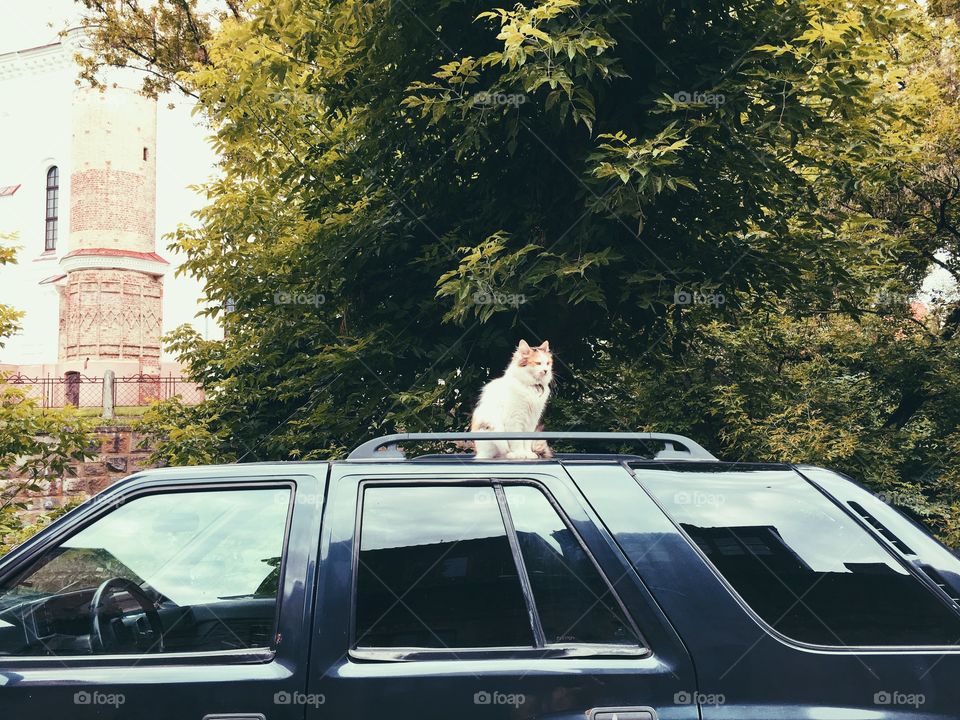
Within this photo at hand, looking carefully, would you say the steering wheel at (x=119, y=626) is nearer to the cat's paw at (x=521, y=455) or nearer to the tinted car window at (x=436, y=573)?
the tinted car window at (x=436, y=573)

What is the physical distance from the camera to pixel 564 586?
2.48m

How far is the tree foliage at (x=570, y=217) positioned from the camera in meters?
7.95

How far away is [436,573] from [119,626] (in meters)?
1.13

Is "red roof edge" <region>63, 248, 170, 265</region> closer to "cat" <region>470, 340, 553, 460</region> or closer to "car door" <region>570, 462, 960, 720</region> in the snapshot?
"cat" <region>470, 340, 553, 460</region>

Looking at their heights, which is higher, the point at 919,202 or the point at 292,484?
the point at 919,202

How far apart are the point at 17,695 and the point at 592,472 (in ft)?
6.33

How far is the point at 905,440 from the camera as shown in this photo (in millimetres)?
12016

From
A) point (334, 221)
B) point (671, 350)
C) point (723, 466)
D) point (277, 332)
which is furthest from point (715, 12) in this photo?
point (723, 466)

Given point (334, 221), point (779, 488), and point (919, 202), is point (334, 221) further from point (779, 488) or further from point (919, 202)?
point (919, 202)

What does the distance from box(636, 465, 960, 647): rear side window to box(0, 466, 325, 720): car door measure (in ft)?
4.18

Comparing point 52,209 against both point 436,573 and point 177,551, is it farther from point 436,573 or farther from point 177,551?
point 436,573

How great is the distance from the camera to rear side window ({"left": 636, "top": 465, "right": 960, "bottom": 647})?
2447 millimetres

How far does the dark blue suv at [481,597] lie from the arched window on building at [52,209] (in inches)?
1476

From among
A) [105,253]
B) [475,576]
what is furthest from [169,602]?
[105,253]
